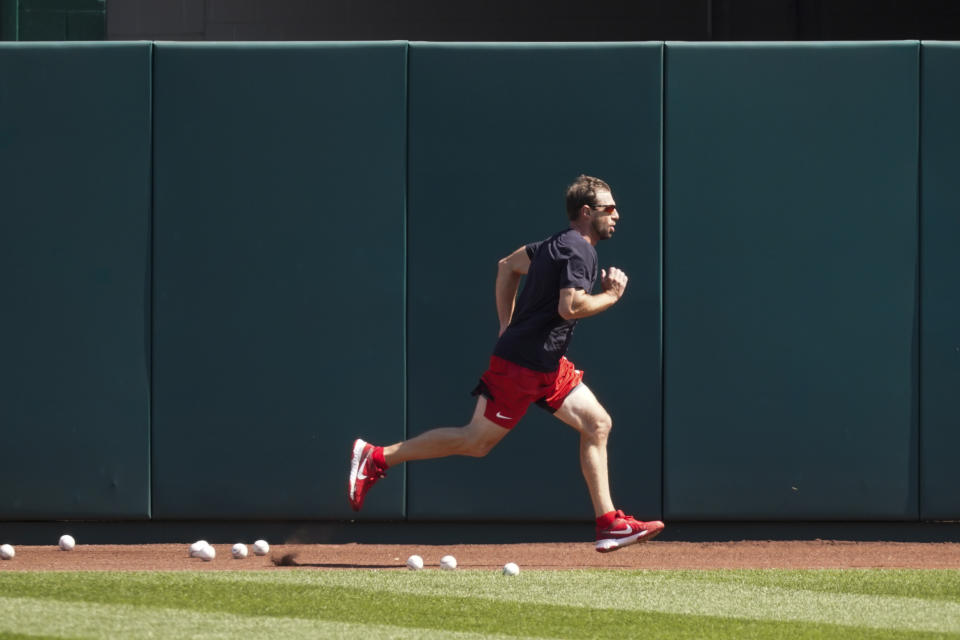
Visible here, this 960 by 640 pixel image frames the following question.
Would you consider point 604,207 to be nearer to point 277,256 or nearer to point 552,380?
point 552,380

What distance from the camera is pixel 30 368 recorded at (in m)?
7.83

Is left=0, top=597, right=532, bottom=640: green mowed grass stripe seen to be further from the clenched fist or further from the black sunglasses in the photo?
the black sunglasses

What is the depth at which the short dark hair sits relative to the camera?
6562 mm

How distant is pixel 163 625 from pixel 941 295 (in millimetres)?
4997

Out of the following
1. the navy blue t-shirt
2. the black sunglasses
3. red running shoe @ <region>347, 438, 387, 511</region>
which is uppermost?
the black sunglasses

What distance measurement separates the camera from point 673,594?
5902mm

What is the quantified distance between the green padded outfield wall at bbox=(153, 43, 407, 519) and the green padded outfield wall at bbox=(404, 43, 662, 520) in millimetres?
174


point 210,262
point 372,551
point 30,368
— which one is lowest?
point 372,551

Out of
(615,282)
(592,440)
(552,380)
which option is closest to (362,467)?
(552,380)

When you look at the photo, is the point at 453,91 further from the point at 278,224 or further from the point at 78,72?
the point at 78,72

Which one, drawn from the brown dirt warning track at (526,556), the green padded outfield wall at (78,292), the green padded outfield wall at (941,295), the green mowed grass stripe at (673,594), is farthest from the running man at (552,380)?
the green padded outfield wall at (941,295)

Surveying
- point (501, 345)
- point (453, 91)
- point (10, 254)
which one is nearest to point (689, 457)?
point (501, 345)

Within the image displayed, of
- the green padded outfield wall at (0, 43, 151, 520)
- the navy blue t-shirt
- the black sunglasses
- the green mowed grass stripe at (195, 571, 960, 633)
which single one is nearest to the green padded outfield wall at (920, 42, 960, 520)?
the green mowed grass stripe at (195, 571, 960, 633)

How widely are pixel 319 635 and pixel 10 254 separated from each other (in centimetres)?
402
